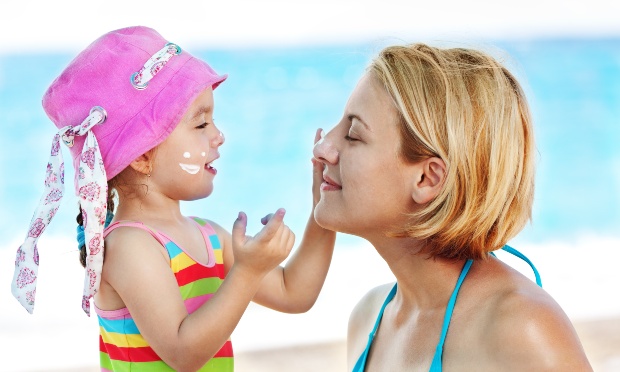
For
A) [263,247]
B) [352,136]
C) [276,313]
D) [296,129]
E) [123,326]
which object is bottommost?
[296,129]

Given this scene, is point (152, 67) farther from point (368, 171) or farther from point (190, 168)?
point (368, 171)

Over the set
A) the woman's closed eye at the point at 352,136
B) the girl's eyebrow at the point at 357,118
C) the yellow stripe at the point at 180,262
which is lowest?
the yellow stripe at the point at 180,262

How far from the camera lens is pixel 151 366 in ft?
5.88

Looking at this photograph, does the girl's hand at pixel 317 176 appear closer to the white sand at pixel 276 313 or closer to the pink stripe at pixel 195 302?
the pink stripe at pixel 195 302

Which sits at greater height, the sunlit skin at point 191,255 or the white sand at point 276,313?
the sunlit skin at point 191,255

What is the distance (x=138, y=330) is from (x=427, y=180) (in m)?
0.70

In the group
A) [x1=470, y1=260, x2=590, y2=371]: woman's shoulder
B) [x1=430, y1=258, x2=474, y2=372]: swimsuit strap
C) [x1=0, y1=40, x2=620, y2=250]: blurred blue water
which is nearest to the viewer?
[x1=470, y1=260, x2=590, y2=371]: woman's shoulder

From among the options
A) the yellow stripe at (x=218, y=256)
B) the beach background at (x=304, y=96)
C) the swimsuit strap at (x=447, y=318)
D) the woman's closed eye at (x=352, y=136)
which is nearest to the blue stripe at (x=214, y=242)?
the yellow stripe at (x=218, y=256)

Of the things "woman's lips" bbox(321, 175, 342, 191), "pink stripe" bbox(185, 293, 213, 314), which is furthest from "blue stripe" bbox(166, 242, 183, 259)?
"woman's lips" bbox(321, 175, 342, 191)

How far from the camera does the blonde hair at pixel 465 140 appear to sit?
1.58 meters

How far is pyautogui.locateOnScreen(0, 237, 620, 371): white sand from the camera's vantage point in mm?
5133

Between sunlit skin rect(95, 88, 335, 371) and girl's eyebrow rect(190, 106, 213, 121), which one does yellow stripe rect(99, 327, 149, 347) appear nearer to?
sunlit skin rect(95, 88, 335, 371)

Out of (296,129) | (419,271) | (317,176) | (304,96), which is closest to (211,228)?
(317,176)

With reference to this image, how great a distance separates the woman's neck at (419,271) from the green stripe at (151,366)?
1.47ft
